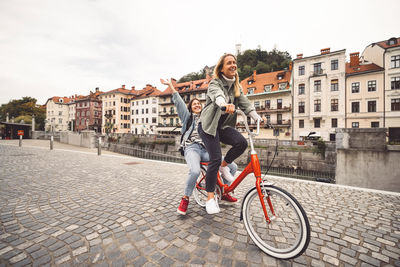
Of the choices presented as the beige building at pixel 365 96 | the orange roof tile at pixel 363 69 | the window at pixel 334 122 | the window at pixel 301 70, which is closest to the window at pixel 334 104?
the beige building at pixel 365 96

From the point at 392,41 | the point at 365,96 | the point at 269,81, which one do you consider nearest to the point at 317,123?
the point at 365,96

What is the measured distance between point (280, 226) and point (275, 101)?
105 feet

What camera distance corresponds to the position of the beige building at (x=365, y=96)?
23.1m

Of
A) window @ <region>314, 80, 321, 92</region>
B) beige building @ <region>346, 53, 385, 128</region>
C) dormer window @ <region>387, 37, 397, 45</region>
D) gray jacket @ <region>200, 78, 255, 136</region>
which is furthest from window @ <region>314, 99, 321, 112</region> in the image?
gray jacket @ <region>200, 78, 255, 136</region>

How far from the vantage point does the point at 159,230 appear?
7.04 ft

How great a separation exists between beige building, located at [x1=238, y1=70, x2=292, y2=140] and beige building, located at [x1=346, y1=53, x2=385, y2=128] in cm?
796

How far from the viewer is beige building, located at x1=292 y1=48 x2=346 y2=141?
25.3 meters

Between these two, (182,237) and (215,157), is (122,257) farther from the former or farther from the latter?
(215,157)

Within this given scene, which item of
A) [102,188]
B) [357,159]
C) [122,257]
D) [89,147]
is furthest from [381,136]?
[89,147]

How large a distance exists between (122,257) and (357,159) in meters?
9.48

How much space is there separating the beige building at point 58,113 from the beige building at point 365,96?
82.9 meters

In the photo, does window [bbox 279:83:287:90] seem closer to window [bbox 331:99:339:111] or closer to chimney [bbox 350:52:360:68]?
window [bbox 331:99:339:111]

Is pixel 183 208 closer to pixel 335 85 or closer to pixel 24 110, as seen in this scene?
pixel 335 85

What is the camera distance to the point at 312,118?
87.6 ft
